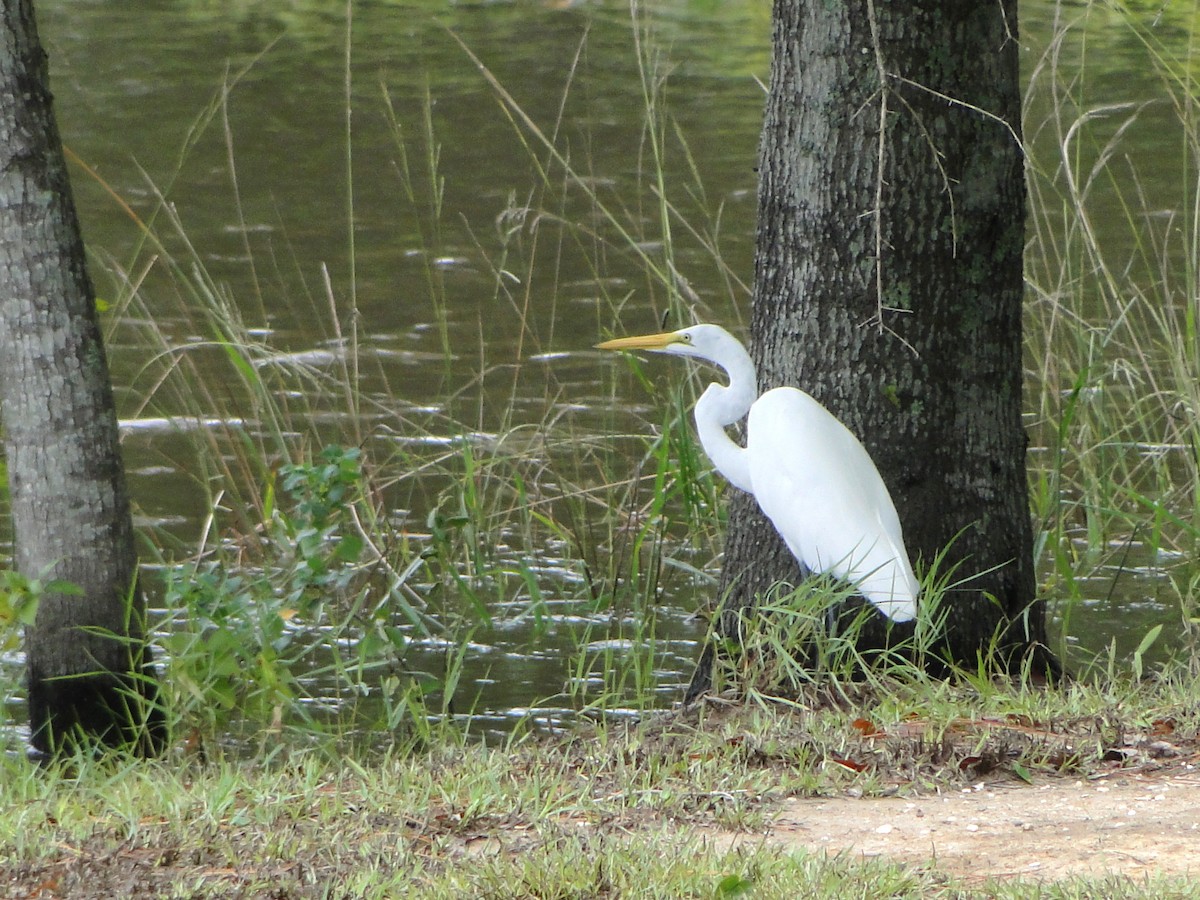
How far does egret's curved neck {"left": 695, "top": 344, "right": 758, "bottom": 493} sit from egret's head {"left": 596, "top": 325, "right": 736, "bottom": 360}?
0.04 meters

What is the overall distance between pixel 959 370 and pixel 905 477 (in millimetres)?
254

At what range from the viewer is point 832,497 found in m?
3.26

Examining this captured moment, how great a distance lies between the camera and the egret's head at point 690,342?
3.51 m

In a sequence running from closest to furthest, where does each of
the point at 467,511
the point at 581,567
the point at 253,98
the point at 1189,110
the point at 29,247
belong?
the point at 29,247 < the point at 1189,110 < the point at 467,511 < the point at 581,567 < the point at 253,98

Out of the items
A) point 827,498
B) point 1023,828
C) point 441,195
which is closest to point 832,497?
point 827,498

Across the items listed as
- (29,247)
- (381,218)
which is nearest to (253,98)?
(381,218)

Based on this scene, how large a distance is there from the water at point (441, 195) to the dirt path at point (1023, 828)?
1.34 m

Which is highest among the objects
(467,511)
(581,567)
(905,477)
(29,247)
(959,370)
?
(29,247)

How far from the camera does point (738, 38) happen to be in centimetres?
1336

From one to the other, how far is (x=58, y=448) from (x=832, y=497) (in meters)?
1.64

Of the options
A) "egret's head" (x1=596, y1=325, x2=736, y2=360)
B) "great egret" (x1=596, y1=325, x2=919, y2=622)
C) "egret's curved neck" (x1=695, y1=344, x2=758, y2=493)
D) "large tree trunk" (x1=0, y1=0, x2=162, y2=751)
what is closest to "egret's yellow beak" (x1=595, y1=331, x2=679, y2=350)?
"egret's head" (x1=596, y1=325, x2=736, y2=360)

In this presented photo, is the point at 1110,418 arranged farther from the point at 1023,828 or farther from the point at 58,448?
the point at 58,448

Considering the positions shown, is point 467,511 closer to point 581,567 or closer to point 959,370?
point 581,567

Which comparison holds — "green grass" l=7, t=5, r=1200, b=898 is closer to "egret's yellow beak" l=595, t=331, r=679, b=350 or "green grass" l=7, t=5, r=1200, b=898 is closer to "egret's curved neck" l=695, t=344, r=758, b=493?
"egret's curved neck" l=695, t=344, r=758, b=493
